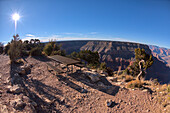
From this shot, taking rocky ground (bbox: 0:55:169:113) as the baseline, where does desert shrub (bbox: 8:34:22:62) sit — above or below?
above

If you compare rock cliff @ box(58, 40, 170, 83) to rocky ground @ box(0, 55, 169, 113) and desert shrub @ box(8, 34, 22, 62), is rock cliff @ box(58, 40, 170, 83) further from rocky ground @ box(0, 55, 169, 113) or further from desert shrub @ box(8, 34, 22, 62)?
rocky ground @ box(0, 55, 169, 113)

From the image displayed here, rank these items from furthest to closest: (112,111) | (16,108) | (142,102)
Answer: (142,102)
(112,111)
(16,108)

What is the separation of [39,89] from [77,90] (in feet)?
8.61

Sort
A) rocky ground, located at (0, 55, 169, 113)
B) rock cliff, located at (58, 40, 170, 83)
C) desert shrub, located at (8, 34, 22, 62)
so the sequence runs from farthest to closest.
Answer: rock cliff, located at (58, 40, 170, 83) → desert shrub, located at (8, 34, 22, 62) → rocky ground, located at (0, 55, 169, 113)

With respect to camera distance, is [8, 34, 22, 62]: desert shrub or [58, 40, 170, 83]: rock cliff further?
[58, 40, 170, 83]: rock cliff

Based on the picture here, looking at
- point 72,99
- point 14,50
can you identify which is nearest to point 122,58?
point 14,50

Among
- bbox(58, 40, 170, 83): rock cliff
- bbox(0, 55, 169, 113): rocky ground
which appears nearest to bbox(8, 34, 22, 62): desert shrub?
bbox(0, 55, 169, 113): rocky ground

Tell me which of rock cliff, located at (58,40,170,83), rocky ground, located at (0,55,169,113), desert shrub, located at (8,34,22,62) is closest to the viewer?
rocky ground, located at (0,55,169,113)

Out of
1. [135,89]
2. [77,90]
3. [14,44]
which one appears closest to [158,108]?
[135,89]

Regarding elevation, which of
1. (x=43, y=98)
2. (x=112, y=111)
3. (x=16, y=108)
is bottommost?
(x=112, y=111)

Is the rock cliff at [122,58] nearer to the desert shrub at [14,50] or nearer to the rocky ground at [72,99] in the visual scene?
the desert shrub at [14,50]

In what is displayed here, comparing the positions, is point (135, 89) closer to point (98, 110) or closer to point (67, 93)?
point (98, 110)

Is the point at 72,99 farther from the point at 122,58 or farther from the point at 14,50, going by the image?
the point at 122,58

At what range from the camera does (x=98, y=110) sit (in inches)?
190
